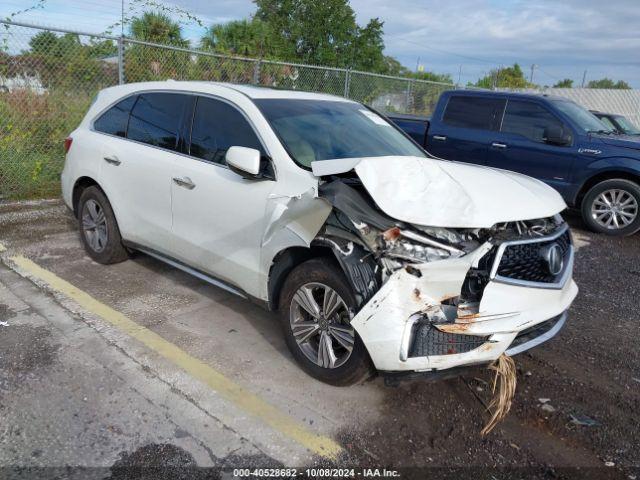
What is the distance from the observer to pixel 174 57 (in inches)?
384

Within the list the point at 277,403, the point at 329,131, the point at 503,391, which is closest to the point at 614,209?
the point at 329,131

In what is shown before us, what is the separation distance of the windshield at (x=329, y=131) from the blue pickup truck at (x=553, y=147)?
3917 mm

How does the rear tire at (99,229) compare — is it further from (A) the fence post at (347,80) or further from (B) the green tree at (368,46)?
(B) the green tree at (368,46)

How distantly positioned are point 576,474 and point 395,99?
45.1 feet

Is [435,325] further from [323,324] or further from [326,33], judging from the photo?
[326,33]

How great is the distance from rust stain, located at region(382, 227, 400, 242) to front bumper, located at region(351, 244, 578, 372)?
20cm

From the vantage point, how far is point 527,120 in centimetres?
784

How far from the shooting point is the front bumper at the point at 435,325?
2650 mm

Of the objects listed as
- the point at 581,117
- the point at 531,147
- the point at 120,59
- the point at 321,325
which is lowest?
the point at 321,325

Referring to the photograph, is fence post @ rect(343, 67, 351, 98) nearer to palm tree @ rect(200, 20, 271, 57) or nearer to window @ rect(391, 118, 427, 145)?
window @ rect(391, 118, 427, 145)

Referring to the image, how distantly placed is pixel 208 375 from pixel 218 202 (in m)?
1.19

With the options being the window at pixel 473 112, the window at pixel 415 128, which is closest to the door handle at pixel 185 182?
the window at pixel 415 128

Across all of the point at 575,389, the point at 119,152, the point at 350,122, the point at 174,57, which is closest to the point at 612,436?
the point at 575,389

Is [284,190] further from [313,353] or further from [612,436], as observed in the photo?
[612,436]
